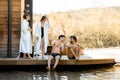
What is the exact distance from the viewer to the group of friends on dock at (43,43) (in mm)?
9422

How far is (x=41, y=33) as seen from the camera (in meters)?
10.1

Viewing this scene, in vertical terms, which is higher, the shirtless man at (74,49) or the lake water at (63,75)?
the shirtless man at (74,49)

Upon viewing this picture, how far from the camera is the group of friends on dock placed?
942 centimetres

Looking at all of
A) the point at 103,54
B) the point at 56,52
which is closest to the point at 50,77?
the point at 56,52

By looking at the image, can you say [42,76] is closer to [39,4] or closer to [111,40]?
[111,40]

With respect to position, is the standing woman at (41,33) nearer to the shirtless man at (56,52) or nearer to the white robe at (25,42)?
the white robe at (25,42)

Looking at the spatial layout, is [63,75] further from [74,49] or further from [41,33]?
[41,33]

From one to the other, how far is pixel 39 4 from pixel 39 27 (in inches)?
480

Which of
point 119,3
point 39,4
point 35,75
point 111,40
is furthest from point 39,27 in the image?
point 119,3

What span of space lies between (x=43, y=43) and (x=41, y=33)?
1.00 feet

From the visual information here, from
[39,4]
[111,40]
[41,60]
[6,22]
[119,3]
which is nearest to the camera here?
[41,60]

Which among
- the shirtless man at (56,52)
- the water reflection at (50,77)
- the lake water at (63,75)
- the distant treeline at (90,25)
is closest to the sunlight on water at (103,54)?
the shirtless man at (56,52)

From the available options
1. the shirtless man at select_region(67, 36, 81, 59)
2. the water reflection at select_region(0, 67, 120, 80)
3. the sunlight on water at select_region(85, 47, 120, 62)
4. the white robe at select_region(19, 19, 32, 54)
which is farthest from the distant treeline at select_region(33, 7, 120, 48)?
the water reflection at select_region(0, 67, 120, 80)

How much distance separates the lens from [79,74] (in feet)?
28.3
